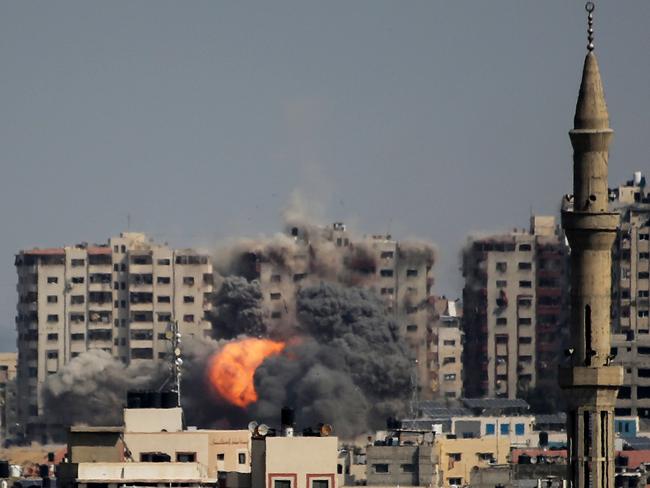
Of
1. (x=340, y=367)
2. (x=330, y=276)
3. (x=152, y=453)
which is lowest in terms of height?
(x=152, y=453)

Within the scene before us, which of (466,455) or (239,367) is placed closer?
(466,455)

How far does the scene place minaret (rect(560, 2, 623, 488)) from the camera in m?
54.6

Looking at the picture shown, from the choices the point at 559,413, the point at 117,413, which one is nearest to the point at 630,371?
the point at 559,413

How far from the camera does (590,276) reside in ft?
182

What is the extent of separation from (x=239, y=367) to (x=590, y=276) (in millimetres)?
127018

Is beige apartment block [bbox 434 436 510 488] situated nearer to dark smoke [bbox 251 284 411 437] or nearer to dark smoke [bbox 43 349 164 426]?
dark smoke [bbox 251 284 411 437]

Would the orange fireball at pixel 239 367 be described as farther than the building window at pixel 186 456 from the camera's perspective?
Yes

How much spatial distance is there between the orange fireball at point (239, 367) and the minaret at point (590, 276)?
120 m

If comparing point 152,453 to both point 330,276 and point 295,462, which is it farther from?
point 330,276

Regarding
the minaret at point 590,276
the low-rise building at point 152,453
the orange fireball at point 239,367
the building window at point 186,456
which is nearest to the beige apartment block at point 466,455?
the orange fireball at point 239,367

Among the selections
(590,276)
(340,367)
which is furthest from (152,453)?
(340,367)

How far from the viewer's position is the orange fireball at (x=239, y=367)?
176875mm

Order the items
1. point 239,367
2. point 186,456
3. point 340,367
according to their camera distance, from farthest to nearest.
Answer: point 239,367
point 340,367
point 186,456

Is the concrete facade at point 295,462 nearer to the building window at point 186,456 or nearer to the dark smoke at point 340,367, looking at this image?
the building window at point 186,456
